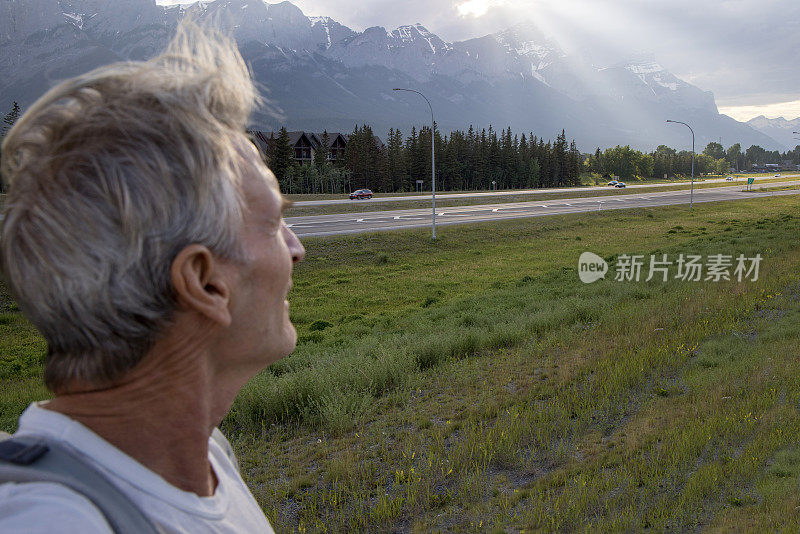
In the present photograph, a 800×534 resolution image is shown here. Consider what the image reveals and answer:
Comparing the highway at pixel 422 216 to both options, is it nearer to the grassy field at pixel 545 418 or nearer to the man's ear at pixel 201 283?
the grassy field at pixel 545 418

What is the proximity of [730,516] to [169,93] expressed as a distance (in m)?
4.76

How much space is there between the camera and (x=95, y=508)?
0.66 meters

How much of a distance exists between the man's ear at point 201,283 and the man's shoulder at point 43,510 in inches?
11.5

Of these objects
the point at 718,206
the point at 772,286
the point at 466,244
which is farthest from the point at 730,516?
the point at 718,206

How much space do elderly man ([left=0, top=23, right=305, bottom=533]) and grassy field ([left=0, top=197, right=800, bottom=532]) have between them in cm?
372

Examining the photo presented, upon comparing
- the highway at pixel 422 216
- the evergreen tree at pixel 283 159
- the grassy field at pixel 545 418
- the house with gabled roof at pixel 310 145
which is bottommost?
the grassy field at pixel 545 418

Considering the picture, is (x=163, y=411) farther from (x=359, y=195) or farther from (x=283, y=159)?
(x=283, y=159)

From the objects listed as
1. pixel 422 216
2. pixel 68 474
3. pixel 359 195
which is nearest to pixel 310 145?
pixel 359 195

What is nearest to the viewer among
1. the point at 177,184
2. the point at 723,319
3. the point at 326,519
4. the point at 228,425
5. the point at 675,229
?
the point at 177,184

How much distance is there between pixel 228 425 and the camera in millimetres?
6711

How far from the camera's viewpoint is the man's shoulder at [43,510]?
60cm

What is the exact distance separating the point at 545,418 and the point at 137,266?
5.73 meters

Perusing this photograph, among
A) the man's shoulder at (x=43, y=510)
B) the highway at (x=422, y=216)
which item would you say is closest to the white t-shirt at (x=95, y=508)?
the man's shoulder at (x=43, y=510)

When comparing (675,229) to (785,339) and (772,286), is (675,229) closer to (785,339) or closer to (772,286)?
(772,286)
